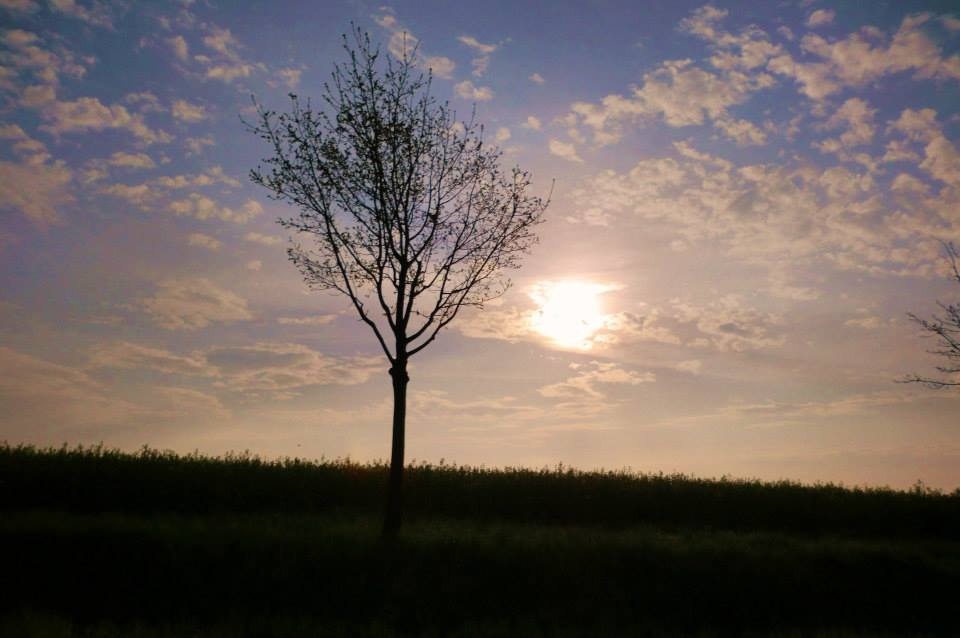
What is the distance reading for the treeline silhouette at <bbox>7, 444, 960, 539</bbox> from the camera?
27.4 metres

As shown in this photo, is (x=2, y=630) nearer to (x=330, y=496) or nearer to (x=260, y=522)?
(x=260, y=522)

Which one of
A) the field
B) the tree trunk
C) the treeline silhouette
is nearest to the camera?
the field

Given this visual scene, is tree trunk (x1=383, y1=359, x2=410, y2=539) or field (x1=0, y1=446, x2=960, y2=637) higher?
tree trunk (x1=383, y1=359, x2=410, y2=539)

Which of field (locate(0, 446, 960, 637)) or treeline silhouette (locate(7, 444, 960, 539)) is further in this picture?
treeline silhouette (locate(7, 444, 960, 539))

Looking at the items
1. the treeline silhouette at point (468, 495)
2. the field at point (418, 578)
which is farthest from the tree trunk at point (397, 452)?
the treeline silhouette at point (468, 495)

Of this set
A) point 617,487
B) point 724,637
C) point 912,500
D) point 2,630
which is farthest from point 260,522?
point 912,500

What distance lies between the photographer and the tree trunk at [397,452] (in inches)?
797

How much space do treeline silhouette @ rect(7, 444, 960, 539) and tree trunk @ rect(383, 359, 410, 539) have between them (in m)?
6.40

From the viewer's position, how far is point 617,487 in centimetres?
3225

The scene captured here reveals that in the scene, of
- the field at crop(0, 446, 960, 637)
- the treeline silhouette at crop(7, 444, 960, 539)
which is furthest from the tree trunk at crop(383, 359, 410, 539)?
the treeline silhouette at crop(7, 444, 960, 539)

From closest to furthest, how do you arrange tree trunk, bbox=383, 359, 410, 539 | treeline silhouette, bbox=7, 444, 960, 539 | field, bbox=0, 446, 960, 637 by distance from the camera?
field, bbox=0, 446, 960, 637
tree trunk, bbox=383, 359, 410, 539
treeline silhouette, bbox=7, 444, 960, 539

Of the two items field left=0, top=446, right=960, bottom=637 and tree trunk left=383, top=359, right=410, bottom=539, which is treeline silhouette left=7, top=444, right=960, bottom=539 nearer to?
field left=0, top=446, right=960, bottom=637

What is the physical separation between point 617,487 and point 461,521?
901 cm

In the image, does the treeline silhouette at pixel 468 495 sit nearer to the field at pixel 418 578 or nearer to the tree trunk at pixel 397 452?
the field at pixel 418 578
